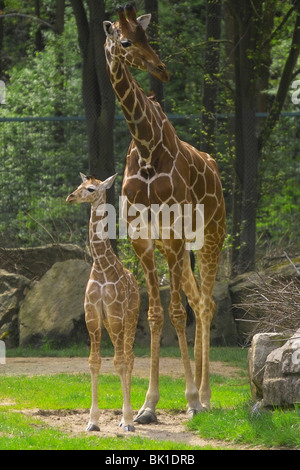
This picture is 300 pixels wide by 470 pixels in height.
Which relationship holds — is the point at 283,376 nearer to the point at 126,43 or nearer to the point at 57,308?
the point at 126,43

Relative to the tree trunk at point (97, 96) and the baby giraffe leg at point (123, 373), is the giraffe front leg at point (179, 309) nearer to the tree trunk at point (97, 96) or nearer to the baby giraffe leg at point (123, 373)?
the baby giraffe leg at point (123, 373)

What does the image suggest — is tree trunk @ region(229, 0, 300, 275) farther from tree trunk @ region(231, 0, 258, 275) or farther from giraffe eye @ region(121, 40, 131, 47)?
giraffe eye @ region(121, 40, 131, 47)

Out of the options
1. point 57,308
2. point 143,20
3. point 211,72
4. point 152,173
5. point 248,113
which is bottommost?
point 57,308

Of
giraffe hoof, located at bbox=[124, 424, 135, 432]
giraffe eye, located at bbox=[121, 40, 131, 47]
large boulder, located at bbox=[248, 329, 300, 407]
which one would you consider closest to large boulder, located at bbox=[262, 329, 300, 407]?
large boulder, located at bbox=[248, 329, 300, 407]

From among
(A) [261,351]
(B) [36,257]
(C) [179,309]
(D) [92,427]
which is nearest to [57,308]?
(B) [36,257]

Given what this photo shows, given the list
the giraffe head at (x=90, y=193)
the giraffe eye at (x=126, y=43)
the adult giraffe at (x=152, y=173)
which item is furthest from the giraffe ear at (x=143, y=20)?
the giraffe head at (x=90, y=193)

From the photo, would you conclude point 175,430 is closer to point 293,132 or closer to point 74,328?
point 74,328

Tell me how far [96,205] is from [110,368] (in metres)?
4.12

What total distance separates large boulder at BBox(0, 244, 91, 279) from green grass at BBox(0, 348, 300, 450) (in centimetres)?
401

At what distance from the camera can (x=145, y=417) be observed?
25.7ft

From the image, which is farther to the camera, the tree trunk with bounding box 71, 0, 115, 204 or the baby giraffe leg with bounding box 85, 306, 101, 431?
the tree trunk with bounding box 71, 0, 115, 204

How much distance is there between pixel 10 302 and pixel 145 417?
6244mm

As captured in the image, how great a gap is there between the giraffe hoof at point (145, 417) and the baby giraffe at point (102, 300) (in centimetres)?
41

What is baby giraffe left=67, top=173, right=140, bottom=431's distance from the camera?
7305 mm
